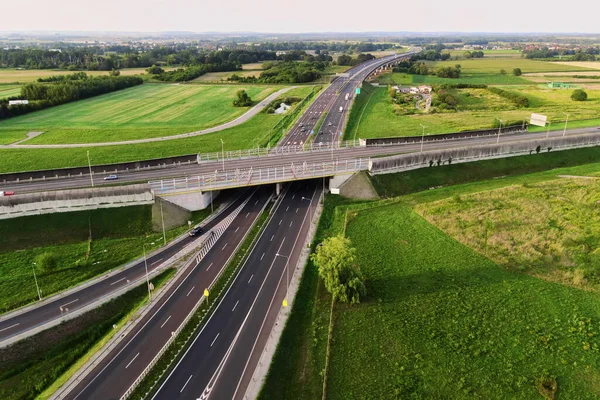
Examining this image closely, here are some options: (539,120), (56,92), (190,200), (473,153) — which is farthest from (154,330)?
(56,92)

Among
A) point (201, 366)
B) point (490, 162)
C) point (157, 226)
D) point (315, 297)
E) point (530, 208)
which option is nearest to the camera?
point (201, 366)

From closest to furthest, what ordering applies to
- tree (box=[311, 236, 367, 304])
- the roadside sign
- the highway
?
1. the highway
2. tree (box=[311, 236, 367, 304])
3. the roadside sign

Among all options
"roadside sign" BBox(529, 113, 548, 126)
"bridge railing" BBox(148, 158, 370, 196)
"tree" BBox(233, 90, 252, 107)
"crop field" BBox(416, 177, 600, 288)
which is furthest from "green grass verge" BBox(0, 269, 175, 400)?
"tree" BBox(233, 90, 252, 107)

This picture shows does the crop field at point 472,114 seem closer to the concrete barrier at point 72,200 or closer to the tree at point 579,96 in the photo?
the tree at point 579,96

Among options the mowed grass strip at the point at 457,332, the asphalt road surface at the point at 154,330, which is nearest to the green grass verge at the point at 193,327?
the asphalt road surface at the point at 154,330

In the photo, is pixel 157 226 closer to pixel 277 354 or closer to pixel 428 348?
pixel 277 354

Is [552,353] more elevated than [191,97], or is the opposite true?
[191,97]

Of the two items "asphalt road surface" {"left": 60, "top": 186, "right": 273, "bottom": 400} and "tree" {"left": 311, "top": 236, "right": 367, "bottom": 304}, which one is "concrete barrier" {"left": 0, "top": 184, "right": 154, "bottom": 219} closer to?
"asphalt road surface" {"left": 60, "top": 186, "right": 273, "bottom": 400}

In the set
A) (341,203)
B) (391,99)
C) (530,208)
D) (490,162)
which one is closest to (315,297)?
(341,203)
